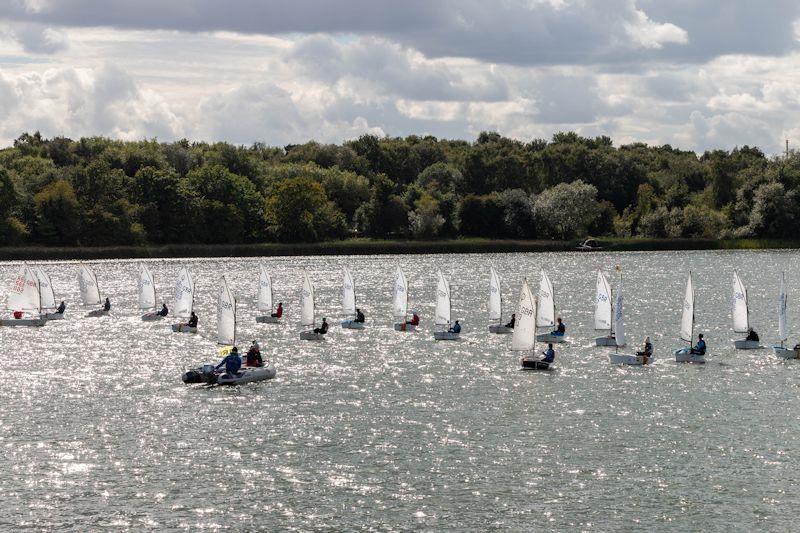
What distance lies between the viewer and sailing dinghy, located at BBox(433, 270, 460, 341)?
81625mm

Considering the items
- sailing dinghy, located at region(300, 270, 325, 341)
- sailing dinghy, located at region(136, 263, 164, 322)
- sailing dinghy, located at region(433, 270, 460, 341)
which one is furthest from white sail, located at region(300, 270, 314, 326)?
sailing dinghy, located at region(136, 263, 164, 322)

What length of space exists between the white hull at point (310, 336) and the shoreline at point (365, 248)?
87988mm

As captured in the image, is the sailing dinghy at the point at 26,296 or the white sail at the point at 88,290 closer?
the sailing dinghy at the point at 26,296

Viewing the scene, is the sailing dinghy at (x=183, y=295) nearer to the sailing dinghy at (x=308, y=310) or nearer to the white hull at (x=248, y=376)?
the sailing dinghy at (x=308, y=310)

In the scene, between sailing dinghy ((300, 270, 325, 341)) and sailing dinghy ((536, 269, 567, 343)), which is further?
sailing dinghy ((300, 270, 325, 341))

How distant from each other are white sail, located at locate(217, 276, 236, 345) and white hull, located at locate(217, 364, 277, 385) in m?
6.75

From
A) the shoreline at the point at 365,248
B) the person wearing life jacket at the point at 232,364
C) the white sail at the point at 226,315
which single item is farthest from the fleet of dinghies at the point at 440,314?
the shoreline at the point at 365,248

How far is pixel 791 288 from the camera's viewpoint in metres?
120

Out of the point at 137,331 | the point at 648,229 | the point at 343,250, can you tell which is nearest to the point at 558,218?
the point at 648,229

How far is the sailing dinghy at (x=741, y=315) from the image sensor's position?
247 feet

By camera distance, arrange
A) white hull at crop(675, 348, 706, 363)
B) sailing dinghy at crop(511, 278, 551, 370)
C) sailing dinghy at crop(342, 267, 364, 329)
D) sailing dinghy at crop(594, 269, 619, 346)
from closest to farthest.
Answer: sailing dinghy at crop(511, 278, 551, 370) < white hull at crop(675, 348, 706, 363) < sailing dinghy at crop(594, 269, 619, 346) < sailing dinghy at crop(342, 267, 364, 329)

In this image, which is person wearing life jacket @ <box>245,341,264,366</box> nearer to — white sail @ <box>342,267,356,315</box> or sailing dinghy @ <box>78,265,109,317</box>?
white sail @ <box>342,267,356,315</box>

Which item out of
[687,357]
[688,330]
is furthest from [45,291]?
[687,357]

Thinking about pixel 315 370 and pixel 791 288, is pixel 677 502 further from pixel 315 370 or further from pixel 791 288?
pixel 791 288
